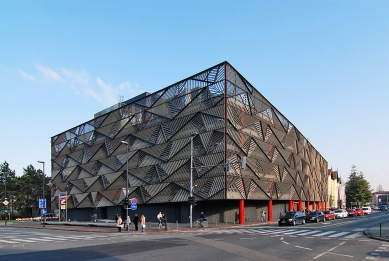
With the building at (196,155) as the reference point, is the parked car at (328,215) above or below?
below

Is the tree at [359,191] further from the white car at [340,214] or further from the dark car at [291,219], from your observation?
the dark car at [291,219]

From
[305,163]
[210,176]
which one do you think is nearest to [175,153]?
[210,176]

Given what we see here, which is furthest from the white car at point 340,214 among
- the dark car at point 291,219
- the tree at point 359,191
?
the tree at point 359,191

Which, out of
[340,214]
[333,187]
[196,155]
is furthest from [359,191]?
[196,155]

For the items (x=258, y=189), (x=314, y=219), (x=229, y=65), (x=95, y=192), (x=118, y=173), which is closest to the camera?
(x=314, y=219)

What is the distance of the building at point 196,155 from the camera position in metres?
45.6

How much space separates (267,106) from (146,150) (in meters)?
21.4

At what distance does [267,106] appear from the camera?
5828 centimetres

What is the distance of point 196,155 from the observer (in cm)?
4712

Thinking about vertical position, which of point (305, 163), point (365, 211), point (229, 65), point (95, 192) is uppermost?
point (229, 65)

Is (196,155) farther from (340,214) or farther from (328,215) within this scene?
(340,214)

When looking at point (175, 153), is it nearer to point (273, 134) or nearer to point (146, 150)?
point (146, 150)

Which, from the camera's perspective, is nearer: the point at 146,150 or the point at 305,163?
the point at 146,150

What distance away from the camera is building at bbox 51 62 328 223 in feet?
150
